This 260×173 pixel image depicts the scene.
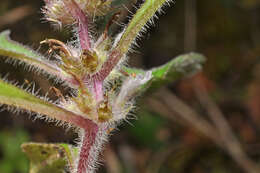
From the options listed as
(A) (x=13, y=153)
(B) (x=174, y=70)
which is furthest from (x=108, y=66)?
(A) (x=13, y=153)

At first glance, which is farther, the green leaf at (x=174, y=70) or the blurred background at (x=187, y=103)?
the blurred background at (x=187, y=103)

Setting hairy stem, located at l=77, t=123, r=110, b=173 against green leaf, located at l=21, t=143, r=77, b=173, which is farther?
green leaf, located at l=21, t=143, r=77, b=173

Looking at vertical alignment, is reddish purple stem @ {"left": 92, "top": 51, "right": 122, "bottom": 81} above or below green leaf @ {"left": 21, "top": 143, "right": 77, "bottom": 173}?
above

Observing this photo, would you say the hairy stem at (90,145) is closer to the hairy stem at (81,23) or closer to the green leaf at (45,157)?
the hairy stem at (81,23)

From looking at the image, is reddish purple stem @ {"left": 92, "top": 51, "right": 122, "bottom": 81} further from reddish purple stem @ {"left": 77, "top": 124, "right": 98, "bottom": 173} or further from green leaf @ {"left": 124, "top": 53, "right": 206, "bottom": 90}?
green leaf @ {"left": 124, "top": 53, "right": 206, "bottom": 90}

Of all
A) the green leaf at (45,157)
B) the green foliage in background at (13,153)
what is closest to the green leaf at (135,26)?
the green leaf at (45,157)

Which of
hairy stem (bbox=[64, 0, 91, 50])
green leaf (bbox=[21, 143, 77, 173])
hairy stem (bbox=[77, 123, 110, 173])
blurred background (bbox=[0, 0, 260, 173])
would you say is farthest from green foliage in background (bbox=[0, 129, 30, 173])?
hairy stem (bbox=[64, 0, 91, 50])
